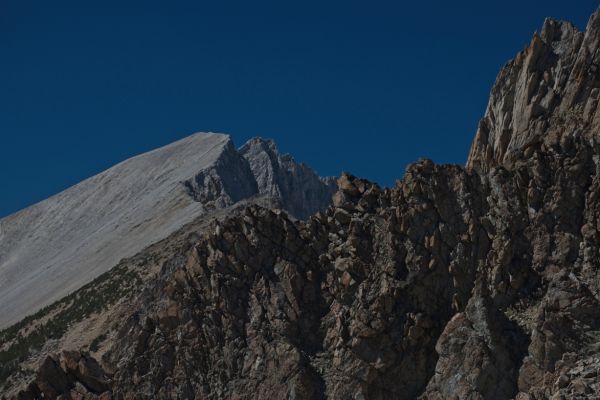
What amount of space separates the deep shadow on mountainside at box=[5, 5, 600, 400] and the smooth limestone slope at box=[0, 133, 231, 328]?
185 ft

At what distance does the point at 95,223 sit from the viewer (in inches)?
6161

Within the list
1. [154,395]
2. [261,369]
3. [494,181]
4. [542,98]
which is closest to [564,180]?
[494,181]

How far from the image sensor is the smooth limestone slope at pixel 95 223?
393 feet

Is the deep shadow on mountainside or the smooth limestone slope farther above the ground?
the smooth limestone slope

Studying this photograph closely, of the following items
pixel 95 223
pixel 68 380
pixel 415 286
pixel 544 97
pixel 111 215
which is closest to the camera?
pixel 415 286

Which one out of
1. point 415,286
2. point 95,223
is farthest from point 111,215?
point 415,286

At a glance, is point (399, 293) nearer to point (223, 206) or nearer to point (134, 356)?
point (134, 356)

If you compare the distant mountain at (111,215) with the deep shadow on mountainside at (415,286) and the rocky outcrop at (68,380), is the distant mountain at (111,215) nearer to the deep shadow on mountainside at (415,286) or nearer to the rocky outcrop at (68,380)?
the rocky outcrop at (68,380)

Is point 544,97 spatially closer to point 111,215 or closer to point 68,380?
point 68,380

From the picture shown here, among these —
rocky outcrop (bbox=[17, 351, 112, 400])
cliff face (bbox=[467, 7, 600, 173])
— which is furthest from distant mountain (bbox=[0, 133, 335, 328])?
cliff face (bbox=[467, 7, 600, 173])

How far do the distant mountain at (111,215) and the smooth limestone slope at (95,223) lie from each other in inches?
9.6

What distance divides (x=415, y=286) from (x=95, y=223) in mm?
111586

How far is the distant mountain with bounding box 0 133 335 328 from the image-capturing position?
12056 centimetres

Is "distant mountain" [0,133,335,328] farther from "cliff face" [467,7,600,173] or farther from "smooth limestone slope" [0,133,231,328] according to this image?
"cliff face" [467,7,600,173]
